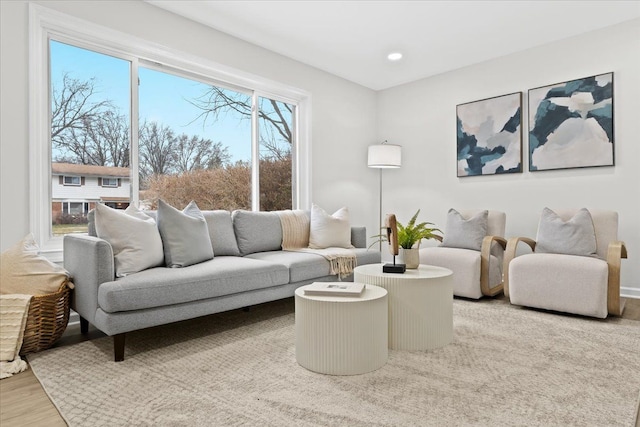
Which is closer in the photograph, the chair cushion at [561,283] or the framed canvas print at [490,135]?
the chair cushion at [561,283]

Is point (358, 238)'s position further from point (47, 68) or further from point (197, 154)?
point (47, 68)

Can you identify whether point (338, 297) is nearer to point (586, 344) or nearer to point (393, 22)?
point (586, 344)

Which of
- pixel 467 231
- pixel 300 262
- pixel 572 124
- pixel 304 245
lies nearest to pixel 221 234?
pixel 300 262

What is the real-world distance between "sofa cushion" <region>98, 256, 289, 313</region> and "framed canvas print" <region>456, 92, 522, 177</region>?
9.43ft

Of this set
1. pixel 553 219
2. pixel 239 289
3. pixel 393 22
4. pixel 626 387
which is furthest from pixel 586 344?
pixel 393 22

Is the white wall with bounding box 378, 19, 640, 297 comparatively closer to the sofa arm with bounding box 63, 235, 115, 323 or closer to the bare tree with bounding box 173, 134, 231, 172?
the bare tree with bounding box 173, 134, 231, 172

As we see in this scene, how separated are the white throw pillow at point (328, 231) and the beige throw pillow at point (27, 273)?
2089 millimetres

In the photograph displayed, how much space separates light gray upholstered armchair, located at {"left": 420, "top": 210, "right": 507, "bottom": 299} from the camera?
11.6 ft

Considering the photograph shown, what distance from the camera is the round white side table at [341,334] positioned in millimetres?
1924

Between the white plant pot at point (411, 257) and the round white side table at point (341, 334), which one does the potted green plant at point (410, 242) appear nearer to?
the white plant pot at point (411, 257)

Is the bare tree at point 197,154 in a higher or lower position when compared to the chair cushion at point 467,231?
higher

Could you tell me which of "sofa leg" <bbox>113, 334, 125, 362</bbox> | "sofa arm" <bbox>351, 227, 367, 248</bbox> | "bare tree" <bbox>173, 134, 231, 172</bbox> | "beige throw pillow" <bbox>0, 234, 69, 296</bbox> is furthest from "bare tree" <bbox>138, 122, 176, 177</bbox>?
"sofa arm" <bbox>351, 227, 367, 248</bbox>

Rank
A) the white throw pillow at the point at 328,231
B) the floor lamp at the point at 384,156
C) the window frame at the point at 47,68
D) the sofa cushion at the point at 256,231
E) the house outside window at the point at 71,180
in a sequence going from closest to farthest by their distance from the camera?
the window frame at the point at 47,68 → the house outside window at the point at 71,180 → the sofa cushion at the point at 256,231 → the white throw pillow at the point at 328,231 → the floor lamp at the point at 384,156

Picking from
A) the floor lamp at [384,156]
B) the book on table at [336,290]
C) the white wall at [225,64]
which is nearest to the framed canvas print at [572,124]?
the floor lamp at [384,156]
